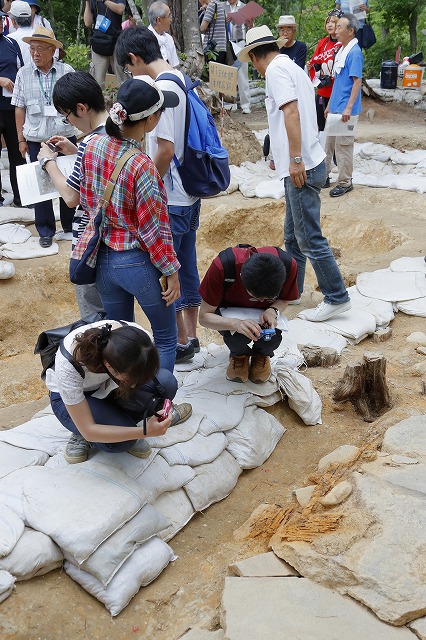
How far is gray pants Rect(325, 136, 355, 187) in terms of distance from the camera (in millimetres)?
7305

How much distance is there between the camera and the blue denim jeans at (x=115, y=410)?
9.05 feet

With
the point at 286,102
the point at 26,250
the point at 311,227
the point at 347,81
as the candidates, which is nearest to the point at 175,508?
the point at 311,227

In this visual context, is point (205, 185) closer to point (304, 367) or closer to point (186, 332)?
point (186, 332)

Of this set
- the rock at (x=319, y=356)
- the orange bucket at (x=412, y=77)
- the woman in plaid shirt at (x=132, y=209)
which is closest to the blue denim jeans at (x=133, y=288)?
the woman in plaid shirt at (x=132, y=209)

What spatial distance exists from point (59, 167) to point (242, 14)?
306 inches

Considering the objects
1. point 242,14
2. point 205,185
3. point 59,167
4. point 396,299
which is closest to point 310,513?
point 205,185

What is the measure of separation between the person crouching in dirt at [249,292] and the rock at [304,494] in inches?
31.5

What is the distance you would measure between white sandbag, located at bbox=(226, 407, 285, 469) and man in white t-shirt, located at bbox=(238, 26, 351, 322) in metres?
1.38

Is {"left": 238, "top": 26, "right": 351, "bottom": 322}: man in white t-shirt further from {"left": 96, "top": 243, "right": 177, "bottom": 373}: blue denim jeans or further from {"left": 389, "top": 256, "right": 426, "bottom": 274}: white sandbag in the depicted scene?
{"left": 96, "top": 243, "right": 177, "bottom": 373}: blue denim jeans

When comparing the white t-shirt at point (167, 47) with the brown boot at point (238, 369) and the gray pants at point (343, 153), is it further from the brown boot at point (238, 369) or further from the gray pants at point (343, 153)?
the brown boot at point (238, 369)

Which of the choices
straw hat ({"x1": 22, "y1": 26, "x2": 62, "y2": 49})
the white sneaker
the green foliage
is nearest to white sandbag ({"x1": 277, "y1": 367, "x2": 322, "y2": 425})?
straw hat ({"x1": 22, "y1": 26, "x2": 62, "y2": 49})

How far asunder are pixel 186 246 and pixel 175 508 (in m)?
1.54

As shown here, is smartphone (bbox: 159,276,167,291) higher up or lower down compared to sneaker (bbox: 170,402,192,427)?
higher up

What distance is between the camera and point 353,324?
15.6 ft
